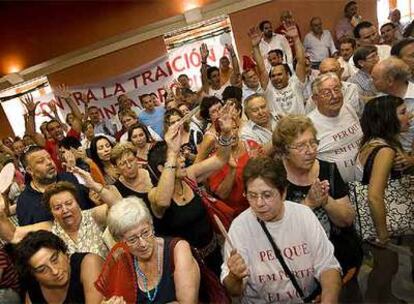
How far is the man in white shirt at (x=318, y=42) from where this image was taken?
21.5 feet

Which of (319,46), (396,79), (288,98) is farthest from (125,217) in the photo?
(319,46)

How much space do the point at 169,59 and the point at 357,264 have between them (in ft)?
18.7

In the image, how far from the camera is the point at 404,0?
741 centimetres

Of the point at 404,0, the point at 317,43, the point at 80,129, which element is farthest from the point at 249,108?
the point at 404,0

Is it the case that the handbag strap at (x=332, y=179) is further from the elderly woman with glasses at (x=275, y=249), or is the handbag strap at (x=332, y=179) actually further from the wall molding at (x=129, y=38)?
the wall molding at (x=129, y=38)

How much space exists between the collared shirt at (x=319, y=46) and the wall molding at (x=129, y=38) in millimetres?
1031

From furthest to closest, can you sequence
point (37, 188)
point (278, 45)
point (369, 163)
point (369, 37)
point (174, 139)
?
1. point (278, 45)
2. point (369, 37)
3. point (37, 188)
4. point (174, 139)
5. point (369, 163)

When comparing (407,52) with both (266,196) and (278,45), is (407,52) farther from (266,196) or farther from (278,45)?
(278,45)

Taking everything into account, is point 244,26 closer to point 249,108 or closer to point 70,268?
point 249,108

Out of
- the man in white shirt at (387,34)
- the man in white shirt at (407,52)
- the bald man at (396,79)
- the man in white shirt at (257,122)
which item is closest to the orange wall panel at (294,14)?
the man in white shirt at (387,34)

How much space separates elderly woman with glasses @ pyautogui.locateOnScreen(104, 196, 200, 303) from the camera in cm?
166

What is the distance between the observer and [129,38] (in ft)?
24.2

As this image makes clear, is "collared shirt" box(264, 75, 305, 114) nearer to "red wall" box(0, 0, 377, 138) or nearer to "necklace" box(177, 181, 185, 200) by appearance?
"necklace" box(177, 181, 185, 200)

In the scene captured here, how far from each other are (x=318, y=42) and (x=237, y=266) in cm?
556
